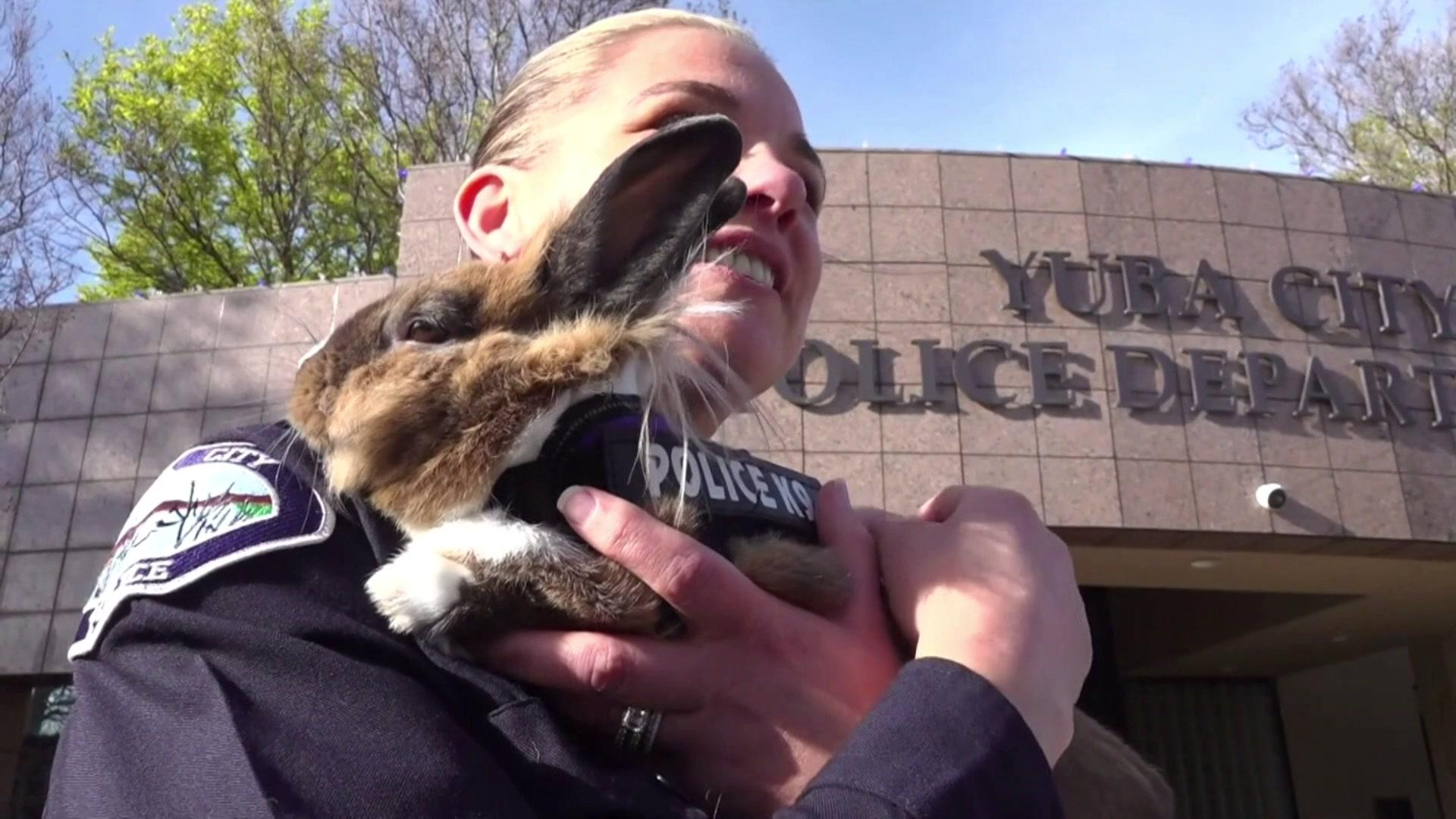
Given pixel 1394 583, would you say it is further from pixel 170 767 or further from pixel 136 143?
pixel 136 143

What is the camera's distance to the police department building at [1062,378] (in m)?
10.0

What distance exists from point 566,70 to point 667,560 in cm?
142

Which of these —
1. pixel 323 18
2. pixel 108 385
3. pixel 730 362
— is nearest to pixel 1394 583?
pixel 730 362

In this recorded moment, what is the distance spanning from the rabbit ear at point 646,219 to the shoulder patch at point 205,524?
470mm

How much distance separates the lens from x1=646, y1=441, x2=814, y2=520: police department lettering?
1422 millimetres

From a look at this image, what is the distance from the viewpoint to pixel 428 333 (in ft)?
4.97

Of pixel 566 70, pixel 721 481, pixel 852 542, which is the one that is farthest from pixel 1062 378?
pixel 721 481

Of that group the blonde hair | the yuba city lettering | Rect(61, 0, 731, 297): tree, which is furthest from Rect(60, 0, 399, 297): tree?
the blonde hair

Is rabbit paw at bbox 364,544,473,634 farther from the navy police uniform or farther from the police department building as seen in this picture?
the police department building

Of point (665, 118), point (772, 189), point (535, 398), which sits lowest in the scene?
point (535, 398)

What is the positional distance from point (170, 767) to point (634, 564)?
546 millimetres

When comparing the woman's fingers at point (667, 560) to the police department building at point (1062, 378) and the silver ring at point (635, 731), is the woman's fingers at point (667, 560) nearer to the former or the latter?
the silver ring at point (635, 731)

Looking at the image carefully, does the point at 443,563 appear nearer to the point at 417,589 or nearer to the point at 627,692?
the point at 417,589

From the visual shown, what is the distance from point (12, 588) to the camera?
36.0ft
